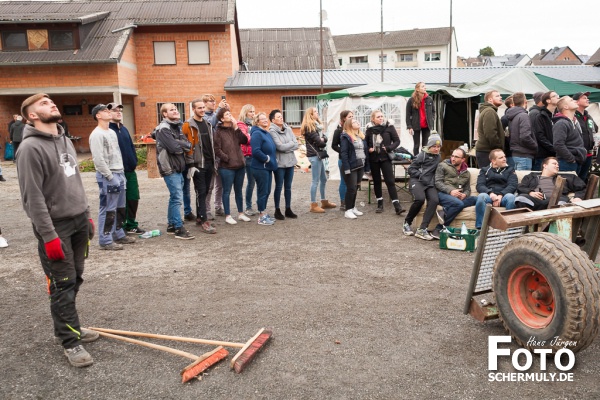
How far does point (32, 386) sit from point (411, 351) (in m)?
2.64

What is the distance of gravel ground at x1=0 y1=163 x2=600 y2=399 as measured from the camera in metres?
3.40

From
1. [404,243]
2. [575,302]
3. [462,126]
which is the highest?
[462,126]

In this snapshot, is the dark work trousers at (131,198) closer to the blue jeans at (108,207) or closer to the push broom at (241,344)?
the blue jeans at (108,207)

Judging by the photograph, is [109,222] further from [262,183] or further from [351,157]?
[351,157]

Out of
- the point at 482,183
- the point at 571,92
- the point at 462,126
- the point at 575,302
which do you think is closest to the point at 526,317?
the point at 575,302

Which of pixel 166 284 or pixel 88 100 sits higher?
pixel 88 100

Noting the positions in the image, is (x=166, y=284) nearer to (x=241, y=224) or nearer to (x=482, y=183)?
(x=241, y=224)

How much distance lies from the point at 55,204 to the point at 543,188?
5.94 m

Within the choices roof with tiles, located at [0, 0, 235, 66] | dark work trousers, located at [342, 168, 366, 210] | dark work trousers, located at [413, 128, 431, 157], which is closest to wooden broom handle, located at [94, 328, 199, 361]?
dark work trousers, located at [342, 168, 366, 210]

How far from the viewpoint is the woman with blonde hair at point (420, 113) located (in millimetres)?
11180

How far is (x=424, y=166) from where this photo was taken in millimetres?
7840

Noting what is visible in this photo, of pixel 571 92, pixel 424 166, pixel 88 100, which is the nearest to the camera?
pixel 424 166

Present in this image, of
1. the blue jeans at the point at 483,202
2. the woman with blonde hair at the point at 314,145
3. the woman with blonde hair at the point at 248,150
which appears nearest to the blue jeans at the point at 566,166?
the blue jeans at the point at 483,202

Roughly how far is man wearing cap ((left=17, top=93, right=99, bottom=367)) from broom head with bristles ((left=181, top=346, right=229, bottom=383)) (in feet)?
2.65
